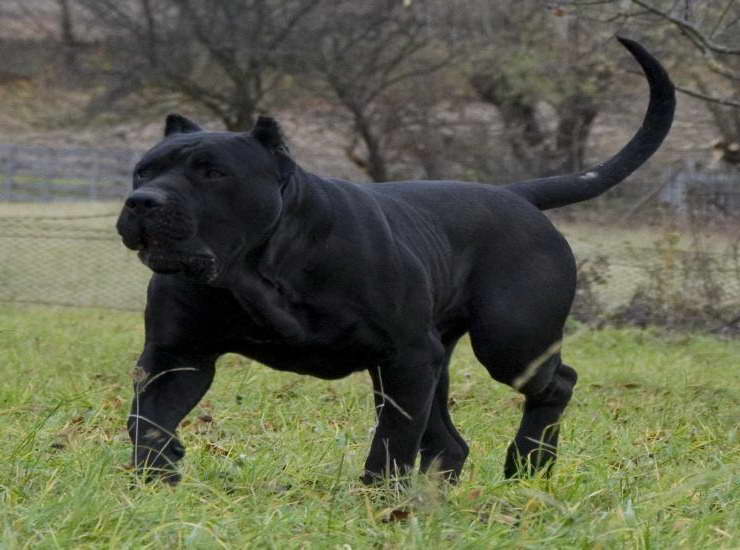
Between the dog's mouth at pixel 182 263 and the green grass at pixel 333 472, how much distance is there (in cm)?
59

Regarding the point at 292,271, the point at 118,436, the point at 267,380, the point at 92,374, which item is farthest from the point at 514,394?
the point at 292,271

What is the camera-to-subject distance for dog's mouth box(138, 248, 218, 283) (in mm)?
3814

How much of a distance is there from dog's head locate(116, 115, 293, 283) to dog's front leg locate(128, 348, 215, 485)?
0.47 m

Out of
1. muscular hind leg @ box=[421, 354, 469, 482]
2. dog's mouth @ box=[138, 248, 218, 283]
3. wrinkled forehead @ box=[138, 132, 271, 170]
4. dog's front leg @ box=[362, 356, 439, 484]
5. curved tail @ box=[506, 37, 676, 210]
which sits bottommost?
muscular hind leg @ box=[421, 354, 469, 482]

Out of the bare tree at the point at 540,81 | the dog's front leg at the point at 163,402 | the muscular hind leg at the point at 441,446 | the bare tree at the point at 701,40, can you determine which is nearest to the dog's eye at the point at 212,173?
the dog's front leg at the point at 163,402

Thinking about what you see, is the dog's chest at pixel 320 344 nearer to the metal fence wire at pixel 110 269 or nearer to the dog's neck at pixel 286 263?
the dog's neck at pixel 286 263

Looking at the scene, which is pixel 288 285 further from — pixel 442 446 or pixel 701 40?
pixel 701 40

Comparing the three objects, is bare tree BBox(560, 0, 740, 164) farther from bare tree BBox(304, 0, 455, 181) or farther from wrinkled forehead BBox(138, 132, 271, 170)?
bare tree BBox(304, 0, 455, 181)

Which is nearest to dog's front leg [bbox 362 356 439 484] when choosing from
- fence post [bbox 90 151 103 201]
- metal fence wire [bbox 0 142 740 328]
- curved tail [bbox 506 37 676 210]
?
curved tail [bbox 506 37 676 210]

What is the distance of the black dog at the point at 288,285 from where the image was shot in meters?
3.90

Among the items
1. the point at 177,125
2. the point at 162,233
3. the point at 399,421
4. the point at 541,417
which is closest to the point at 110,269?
the point at 541,417

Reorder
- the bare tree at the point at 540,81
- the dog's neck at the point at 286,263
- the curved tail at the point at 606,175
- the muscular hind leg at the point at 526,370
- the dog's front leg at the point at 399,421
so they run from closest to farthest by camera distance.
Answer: the dog's neck at the point at 286,263, the dog's front leg at the point at 399,421, the muscular hind leg at the point at 526,370, the curved tail at the point at 606,175, the bare tree at the point at 540,81

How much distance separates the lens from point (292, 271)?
13.6 ft

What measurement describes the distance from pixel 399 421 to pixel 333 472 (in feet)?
1.10
